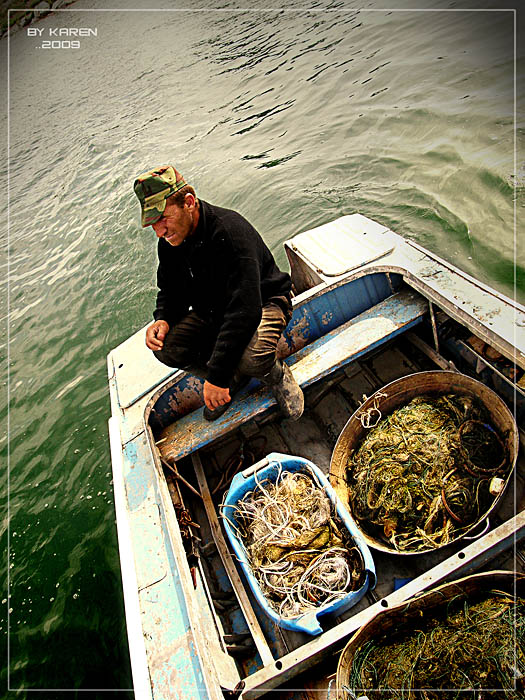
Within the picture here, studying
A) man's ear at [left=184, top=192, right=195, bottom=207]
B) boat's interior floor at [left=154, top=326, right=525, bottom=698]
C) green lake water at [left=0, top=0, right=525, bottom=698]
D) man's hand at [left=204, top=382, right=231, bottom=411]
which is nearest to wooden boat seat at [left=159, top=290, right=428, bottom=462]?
boat's interior floor at [left=154, top=326, right=525, bottom=698]

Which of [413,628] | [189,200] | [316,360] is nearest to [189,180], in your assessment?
[316,360]

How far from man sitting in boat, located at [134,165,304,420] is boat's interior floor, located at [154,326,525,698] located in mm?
429

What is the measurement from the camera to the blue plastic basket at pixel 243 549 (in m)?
2.06

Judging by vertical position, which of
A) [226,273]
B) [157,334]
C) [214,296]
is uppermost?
[226,273]

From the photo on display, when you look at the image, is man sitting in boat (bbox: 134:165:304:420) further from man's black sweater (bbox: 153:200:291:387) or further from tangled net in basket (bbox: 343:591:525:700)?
tangled net in basket (bbox: 343:591:525:700)

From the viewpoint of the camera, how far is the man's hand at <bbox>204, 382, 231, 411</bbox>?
254cm

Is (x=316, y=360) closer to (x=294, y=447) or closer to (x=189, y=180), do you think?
(x=294, y=447)

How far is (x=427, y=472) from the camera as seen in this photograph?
2.46 m

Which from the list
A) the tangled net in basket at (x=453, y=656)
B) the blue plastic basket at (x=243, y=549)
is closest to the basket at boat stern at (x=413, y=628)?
the tangled net in basket at (x=453, y=656)

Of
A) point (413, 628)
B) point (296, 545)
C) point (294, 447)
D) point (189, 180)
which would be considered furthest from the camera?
point (189, 180)

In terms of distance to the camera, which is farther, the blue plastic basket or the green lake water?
the green lake water

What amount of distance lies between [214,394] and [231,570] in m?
1.03

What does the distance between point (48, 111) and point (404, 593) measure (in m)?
19.0

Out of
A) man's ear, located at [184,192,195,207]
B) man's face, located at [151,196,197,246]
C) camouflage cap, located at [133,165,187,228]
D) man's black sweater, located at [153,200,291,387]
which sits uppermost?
camouflage cap, located at [133,165,187,228]
